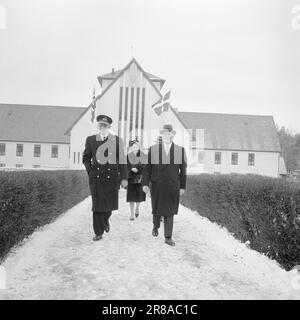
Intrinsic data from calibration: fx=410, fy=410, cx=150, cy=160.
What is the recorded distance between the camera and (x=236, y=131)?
5725 centimetres

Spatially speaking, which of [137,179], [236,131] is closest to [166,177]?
[137,179]

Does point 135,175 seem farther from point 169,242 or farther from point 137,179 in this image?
point 169,242

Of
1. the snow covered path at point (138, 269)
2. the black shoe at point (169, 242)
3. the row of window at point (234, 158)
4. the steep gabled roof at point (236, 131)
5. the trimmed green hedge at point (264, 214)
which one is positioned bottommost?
the snow covered path at point (138, 269)

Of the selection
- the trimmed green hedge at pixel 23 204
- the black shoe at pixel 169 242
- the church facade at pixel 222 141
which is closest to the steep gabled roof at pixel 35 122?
the church facade at pixel 222 141

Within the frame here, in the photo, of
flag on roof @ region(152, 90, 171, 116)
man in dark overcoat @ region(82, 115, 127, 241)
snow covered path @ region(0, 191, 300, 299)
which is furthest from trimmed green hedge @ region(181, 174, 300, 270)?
flag on roof @ region(152, 90, 171, 116)

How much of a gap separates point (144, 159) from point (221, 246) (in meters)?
4.37

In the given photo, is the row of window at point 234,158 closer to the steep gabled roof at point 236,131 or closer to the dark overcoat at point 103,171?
the steep gabled roof at point 236,131

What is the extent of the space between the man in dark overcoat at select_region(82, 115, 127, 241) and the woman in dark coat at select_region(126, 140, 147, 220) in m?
3.00

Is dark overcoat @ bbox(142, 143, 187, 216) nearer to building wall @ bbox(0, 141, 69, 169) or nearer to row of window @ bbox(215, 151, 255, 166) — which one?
row of window @ bbox(215, 151, 255, 166)

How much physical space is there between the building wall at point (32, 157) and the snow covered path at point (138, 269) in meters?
48.3

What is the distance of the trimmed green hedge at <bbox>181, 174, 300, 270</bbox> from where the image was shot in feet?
20.1

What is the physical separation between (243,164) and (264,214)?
162ft

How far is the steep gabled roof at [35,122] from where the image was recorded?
56.4 metres
